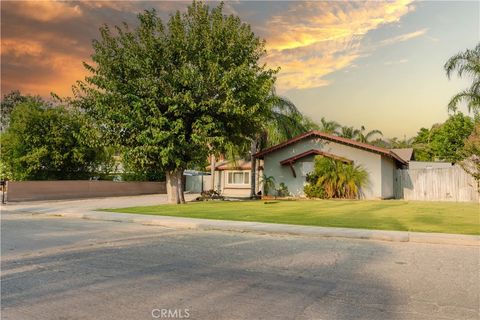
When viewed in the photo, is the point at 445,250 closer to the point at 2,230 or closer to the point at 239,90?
the point at 2,230

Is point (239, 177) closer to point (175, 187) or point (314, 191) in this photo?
point (314, 191)

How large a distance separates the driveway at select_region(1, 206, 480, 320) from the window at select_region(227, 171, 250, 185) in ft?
94.6

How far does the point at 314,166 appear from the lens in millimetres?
30094

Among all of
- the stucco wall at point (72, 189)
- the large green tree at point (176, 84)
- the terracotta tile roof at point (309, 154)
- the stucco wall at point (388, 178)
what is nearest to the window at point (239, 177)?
the stucco wall at point (72, 189)

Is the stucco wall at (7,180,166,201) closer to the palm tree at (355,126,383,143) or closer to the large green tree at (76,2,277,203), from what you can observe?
the large green tree at (76,2,277,203)

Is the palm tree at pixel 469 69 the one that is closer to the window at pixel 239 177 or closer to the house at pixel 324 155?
the house at pixel 324 155

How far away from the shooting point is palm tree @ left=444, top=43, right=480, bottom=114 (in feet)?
88.9

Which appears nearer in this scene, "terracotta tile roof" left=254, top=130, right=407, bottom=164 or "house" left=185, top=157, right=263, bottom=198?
"terracotta tile roof" left=254, top=130, right=407, bottom=164

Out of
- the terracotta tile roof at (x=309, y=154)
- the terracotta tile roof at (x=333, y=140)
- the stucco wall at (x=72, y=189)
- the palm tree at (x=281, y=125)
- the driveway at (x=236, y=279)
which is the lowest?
the driveway at (x=236, y=279)

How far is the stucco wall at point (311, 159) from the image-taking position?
28.7m

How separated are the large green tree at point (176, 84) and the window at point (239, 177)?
14570 millimetres

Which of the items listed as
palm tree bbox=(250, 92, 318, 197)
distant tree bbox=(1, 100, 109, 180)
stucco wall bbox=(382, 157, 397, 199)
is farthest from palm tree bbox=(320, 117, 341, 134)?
distant tree bbox=(1, 100, 109, 180)

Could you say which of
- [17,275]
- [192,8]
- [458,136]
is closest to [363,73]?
[192,8]

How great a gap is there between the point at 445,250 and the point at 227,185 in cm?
3228
